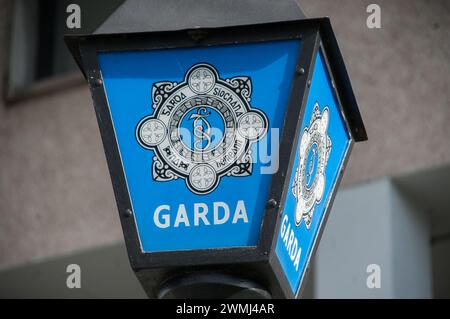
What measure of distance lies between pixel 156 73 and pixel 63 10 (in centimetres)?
420

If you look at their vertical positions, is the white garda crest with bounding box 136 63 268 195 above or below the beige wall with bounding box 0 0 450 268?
below

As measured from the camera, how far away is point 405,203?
520 cm

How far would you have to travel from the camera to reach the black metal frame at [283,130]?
2.62 m

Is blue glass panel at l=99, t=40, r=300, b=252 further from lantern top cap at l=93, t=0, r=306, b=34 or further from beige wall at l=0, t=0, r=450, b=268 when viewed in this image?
beige wall at l=0, t=0, r=450, b=268

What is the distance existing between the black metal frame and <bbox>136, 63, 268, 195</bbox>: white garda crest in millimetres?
70

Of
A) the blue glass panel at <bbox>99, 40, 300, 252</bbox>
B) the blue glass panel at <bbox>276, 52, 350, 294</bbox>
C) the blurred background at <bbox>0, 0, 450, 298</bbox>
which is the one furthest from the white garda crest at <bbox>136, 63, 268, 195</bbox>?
the blurred background at <bbox>0, 0, 450, 298</bbox>

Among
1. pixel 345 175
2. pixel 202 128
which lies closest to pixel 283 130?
pixel 202 128

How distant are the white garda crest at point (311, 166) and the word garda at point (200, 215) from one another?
14 centimetres

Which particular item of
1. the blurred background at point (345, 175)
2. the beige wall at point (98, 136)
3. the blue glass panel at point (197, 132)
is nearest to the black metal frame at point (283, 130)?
the blue glass panel at point (197, 132)

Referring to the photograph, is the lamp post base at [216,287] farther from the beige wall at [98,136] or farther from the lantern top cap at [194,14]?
the beige wall at [98,136]

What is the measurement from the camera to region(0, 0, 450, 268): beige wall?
525 cm

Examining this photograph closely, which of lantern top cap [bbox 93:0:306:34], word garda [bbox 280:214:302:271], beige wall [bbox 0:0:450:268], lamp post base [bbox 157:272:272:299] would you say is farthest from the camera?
beige wall [bbox 0:0:450:268]

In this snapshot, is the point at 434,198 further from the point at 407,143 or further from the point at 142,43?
the point at 142,43

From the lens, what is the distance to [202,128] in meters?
2.74
